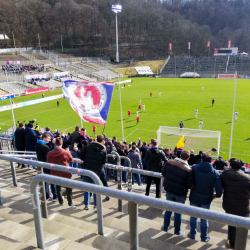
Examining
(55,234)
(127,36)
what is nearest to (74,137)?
(55,234)

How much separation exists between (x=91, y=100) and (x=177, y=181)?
7315 millimetres

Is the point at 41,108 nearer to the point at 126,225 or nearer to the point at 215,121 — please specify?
the point at 215,121

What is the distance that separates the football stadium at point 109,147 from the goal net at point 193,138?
8cm

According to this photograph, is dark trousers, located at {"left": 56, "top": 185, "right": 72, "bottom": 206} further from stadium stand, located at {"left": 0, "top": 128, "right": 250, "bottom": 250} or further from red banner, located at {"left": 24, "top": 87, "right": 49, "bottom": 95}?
red banner, located at {"left": 24, "top": 87, "right": 49, "bottom": 95}

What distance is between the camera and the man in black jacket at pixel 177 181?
465 centimetres

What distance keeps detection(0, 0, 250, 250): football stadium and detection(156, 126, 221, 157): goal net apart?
8 centimetres

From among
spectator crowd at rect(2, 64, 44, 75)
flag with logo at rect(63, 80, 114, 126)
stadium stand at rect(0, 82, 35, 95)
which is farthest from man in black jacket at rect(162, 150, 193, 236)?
spectator crowd at rect(2, 64, 44, 75)

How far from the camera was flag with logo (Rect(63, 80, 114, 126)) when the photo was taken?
36.3 feet

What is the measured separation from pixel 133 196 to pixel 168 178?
248 centimetres

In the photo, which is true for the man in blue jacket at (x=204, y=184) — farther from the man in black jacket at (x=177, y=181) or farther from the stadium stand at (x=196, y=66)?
the stadium stand at (x=196, y=66)

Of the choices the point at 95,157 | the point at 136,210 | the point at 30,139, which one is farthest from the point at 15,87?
the point at 136,210

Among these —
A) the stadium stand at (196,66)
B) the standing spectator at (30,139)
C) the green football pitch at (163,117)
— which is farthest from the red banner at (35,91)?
the stadium stand at (196,66)

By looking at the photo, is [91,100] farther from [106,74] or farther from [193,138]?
[106,74]

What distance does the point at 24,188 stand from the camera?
6.30 metres
